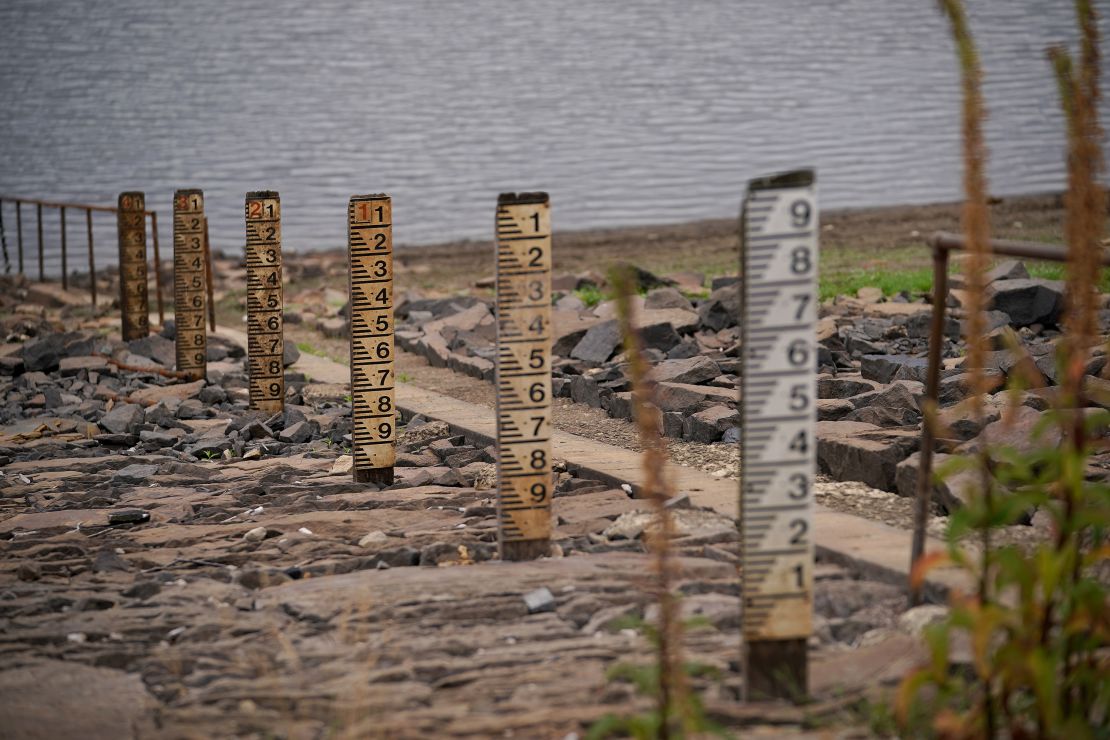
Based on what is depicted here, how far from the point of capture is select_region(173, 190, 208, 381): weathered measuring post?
10695 millimetres

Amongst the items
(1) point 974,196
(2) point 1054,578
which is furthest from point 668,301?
(2) point 1054,578

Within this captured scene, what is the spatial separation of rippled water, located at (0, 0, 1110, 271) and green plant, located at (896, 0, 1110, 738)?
22234mm

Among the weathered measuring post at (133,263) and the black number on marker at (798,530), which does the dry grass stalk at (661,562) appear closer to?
the black number on marker at (798,530)

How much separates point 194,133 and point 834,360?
19.5 m

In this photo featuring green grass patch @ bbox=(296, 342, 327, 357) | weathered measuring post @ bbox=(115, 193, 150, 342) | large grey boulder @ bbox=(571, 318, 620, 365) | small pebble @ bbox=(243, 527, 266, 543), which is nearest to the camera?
small pebble @ bbox=(243, 527, 266, 543)

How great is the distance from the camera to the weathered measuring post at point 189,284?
10695mm

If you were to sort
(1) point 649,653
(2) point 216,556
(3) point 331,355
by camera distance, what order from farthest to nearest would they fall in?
1. (3) point 331,355
2. (2) point 216,556
3. (1) point 649,653

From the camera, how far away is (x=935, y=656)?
3084 millimetres

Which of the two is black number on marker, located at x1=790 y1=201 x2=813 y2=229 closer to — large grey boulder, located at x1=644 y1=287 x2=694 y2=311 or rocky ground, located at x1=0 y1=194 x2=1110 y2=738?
rocky ground, located at x1=0 y1=194 x2=1110 y2=738

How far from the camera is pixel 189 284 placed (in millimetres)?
10734

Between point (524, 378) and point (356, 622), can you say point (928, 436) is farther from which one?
point (356, 622)

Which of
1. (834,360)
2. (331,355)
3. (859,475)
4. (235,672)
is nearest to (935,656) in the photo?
(235,672)

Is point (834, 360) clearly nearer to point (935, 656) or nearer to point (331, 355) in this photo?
point (331, 355)


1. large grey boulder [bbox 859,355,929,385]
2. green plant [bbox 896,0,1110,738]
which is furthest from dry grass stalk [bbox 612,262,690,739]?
large grey boulder [bbox 859,355,929,385]
